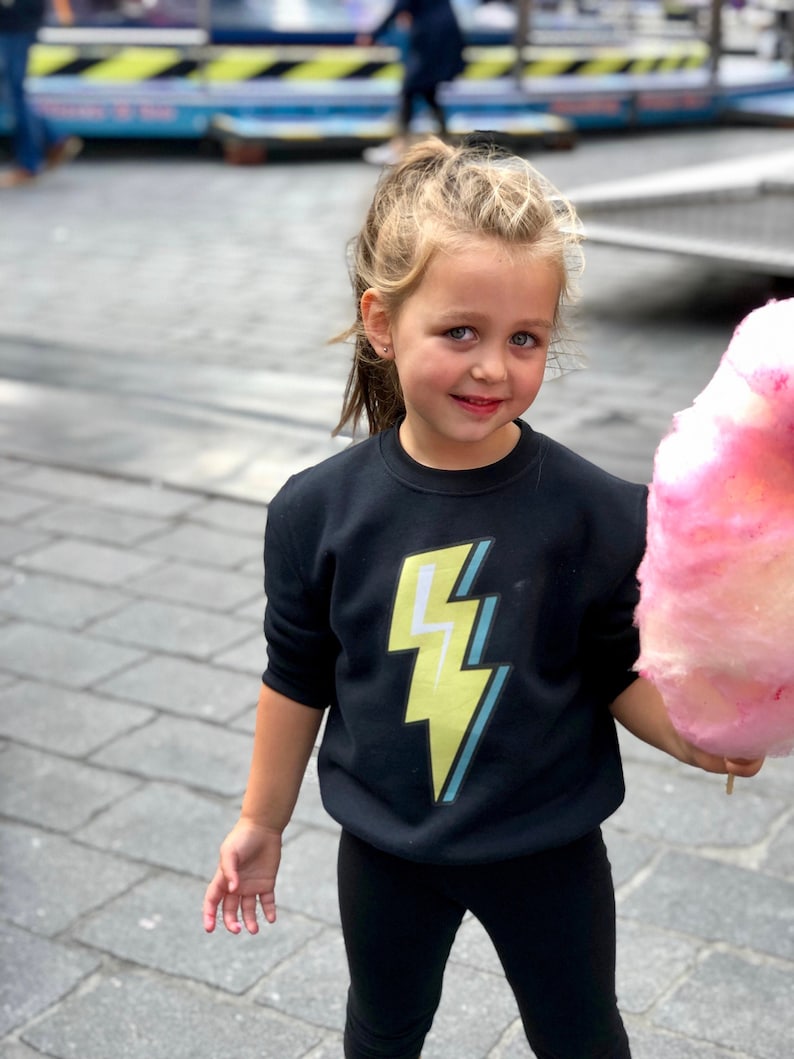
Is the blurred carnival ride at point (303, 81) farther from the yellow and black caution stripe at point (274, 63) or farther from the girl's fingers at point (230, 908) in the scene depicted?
the girl's fingers at point (230, 908)

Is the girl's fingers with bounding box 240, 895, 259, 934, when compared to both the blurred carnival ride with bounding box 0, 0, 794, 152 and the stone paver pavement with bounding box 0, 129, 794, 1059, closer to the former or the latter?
the stone paver pavement with bounding box 0, 129, 794, 1059

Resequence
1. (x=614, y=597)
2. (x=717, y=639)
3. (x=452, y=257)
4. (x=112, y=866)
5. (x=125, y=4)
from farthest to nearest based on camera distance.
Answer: (x=125, y=4) → (x=112, y=866) → (x=614, y=597) → (x=452, y=257) → (x=717, y=639)

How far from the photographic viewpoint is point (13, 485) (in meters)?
4.92

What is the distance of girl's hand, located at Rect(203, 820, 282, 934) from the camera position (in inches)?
71.2

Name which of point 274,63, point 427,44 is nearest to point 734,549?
point 427,44

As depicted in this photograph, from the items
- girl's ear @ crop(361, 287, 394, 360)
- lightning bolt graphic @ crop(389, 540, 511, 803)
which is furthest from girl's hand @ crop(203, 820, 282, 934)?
girl's ear @ crop(361, 287, 394, 360)

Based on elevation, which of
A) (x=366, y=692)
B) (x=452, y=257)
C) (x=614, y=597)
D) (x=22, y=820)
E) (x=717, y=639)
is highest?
(x=452, y=257)

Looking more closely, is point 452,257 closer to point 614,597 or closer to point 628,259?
point 614,597

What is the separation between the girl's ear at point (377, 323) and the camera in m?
1.62

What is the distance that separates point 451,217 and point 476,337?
13cm

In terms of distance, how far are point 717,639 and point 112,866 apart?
177cm

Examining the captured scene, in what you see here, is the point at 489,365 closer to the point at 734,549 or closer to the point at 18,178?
the point at 734,549

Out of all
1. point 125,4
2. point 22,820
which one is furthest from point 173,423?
point 125,4

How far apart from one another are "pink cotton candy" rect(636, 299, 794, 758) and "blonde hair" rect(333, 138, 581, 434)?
0.92ft
